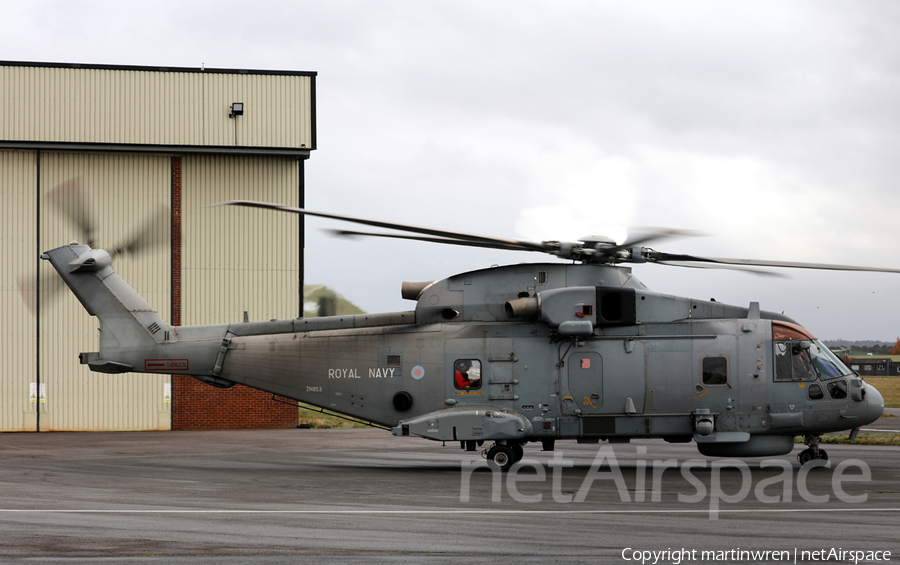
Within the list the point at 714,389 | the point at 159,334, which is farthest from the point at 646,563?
the point at 159,334

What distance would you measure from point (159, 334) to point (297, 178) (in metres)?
13.4

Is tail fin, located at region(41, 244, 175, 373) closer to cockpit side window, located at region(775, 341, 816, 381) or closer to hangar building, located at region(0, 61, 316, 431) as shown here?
hangar building, located at region(0, 61, 316, 431)

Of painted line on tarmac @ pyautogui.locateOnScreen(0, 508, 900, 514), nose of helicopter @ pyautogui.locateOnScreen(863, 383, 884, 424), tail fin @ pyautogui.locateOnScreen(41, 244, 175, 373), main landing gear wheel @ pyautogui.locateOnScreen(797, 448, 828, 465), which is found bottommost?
main landing gear wheel @ pyautogui.locateOnScreen(797, 448, 828, 465)

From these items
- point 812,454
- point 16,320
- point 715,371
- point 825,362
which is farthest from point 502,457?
point 16,320

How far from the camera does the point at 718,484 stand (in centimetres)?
1383

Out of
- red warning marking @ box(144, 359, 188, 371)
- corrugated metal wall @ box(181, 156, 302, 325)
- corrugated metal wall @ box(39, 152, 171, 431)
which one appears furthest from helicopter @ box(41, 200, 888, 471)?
corrugated metal wall @ box(39, 152, 171, 431)

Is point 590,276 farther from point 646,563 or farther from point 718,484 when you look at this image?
point 646,563

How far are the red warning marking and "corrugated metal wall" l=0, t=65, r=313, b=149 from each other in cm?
1317

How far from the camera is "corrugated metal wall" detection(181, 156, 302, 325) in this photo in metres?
29.2

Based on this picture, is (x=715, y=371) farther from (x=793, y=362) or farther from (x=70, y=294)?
(x=70, y=294)

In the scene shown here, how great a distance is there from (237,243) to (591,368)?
17.2m

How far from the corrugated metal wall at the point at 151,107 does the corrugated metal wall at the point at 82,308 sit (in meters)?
0.95

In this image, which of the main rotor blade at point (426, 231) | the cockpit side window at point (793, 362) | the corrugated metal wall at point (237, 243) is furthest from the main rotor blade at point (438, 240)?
the corrugated metal wall at point (237, 243)

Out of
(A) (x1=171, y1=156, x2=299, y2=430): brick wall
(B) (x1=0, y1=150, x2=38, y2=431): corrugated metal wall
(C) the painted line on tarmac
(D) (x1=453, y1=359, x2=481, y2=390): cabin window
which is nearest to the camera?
(C) the painted line on tarmac
